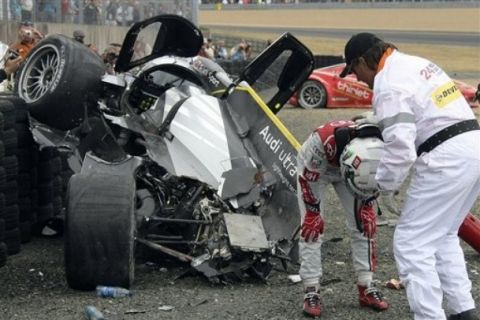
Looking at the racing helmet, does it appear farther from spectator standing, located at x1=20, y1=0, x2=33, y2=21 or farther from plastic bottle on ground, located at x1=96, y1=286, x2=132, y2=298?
spectator standing, located at x1=20, y1=0, x2=33, y2=21

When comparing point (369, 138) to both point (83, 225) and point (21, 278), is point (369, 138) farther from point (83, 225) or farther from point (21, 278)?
point (21, 278)

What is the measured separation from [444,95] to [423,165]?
446mm

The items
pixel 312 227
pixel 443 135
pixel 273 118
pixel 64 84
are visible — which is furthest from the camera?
pixel 64 84

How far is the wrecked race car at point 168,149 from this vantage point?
6.04m

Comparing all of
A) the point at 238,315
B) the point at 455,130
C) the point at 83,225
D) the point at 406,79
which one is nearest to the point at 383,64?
the point at 406,79

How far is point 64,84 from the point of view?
24.2ft

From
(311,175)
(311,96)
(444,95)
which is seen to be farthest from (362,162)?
(311,96)

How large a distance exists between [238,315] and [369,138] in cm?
146

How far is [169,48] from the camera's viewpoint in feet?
26.1

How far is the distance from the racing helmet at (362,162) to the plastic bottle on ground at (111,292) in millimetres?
1770

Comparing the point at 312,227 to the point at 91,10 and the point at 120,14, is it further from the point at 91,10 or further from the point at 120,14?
the point at 120,14

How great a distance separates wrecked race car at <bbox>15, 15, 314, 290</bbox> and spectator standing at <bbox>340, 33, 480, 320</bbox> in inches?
60.9

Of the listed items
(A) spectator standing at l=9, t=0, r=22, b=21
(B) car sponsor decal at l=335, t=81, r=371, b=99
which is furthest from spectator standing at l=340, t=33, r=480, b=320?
(B) car sponsor decal at l=335, t=81, r=371, b=99

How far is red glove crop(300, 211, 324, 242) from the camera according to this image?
578cm
